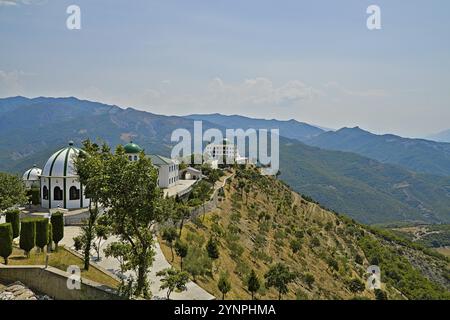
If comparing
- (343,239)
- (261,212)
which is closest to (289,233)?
(261,212)

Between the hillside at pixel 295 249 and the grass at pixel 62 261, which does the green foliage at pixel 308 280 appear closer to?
the hillside at pixel 295 249

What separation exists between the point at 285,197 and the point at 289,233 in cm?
1645

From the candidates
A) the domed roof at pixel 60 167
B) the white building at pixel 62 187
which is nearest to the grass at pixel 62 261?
the white building at pixel 62 187

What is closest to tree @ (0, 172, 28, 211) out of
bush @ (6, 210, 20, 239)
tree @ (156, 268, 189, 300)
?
bush @ (6, 210, 20, 239)

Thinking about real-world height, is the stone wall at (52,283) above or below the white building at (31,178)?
below

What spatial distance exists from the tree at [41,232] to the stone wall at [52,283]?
514 cm

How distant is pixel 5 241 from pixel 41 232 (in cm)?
257

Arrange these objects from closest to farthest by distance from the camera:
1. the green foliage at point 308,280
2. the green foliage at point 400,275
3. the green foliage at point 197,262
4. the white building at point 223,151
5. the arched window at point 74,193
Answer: the green foliage at point 197,262 < the green foliage at point 308,280 < the arched window at point 74,193 < the green foliage at point 400,275 < the white building at point 223,151

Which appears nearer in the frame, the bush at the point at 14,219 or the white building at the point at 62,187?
the bush at the point at 14,219

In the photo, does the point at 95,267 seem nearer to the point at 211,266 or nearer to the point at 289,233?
the point at 211,266

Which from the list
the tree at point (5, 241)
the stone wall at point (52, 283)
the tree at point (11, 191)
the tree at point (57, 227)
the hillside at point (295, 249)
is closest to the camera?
the stone wall at point (52, 283)

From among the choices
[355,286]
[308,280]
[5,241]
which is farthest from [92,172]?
[355,286]

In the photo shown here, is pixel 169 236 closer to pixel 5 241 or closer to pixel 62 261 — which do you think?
pixel 62 261

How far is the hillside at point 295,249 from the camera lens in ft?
113
